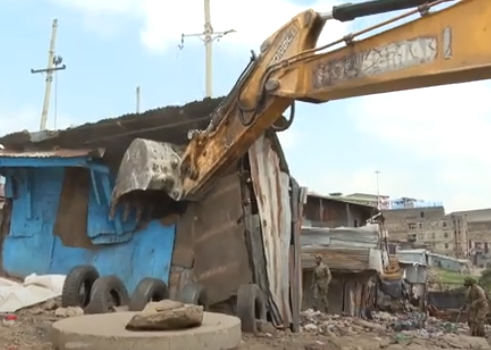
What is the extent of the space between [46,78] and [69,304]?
1979 cm

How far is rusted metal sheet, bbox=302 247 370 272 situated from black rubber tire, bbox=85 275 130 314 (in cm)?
701

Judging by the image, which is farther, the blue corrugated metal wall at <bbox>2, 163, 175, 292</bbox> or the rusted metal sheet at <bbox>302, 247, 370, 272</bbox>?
the rusted metal sheet at <bbox>302, 247, 370, 272</bbox>

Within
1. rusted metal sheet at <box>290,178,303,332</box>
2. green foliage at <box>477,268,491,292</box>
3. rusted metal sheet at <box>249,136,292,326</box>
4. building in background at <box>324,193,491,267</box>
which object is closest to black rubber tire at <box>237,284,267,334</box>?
rusted metal sheet at <box>249,136,292,326</box>

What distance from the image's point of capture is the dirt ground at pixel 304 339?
691cm

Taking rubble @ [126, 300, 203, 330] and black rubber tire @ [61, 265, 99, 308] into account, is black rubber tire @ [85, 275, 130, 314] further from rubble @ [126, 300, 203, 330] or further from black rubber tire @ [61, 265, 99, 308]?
rubble @ [126, 300, 203, 330]

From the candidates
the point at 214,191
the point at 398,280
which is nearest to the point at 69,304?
the point at 214,191

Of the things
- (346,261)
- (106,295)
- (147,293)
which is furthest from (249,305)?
(346,261)

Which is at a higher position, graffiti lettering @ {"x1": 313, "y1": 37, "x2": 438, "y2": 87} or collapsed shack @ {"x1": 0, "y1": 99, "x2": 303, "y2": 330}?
graffiti lettering @ {"x1": 313, "y1": 37, "x2": 438, "y2": 87}

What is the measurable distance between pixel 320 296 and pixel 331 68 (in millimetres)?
7606

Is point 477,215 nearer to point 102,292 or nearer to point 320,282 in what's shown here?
point 320,282

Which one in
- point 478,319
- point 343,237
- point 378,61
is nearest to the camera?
point 378,61

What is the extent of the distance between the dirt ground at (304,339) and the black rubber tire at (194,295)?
0.95 metres

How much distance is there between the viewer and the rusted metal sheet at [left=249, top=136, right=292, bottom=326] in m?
8.79

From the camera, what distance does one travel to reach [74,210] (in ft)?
34.1
